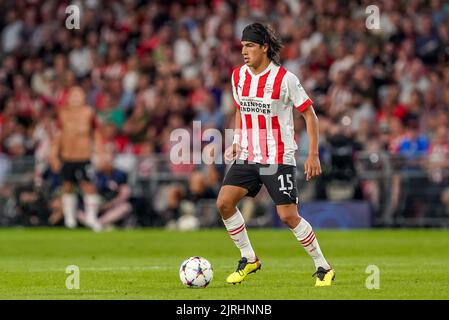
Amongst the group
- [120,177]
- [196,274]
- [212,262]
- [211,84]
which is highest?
[211,84]

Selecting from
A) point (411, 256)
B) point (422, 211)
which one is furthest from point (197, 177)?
point (411, 256)

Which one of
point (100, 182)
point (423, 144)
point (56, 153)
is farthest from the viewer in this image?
point (100, 182)

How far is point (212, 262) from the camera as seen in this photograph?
14797 mm

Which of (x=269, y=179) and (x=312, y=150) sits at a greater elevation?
(x=312, y=150)

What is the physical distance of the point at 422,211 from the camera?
22109 millimetres

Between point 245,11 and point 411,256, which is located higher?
point 245,11

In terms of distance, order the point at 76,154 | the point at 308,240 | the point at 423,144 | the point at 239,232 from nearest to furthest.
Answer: the point at 308,240
the point at 239,232
the point at 423,144
the point at 76,154

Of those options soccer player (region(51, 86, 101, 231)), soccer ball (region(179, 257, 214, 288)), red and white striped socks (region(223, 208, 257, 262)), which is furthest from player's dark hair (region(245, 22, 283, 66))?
soccer player (region(51, 86, 101, 231))

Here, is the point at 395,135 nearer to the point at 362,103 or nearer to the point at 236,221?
the point at 362,103

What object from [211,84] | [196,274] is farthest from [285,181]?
[211,84]

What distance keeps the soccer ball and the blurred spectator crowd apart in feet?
36.8

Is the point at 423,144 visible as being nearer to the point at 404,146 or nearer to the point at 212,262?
the point at 404,146

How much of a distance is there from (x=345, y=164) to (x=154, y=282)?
10957mm

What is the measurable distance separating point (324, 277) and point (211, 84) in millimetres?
14673
